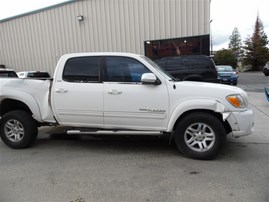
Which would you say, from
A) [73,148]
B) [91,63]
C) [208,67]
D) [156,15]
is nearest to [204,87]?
[91,63]

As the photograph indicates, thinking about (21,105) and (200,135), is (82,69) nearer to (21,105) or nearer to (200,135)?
(21,105)

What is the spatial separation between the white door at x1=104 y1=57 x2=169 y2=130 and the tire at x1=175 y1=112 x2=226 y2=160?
35cm

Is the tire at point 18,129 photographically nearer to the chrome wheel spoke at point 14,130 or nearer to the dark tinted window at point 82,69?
the chrome wheel spoke at point 14,130

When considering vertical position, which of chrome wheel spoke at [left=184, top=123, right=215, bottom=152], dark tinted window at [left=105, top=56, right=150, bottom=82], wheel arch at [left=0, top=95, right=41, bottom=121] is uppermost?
dark tinted window at [left=105, top=56, right=150, bottom=82]

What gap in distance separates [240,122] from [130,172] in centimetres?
192

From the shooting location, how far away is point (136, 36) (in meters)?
12.0

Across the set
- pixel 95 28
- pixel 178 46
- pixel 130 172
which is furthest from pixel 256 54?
pixel 130 172

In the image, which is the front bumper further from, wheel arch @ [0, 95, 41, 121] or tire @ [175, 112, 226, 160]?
wheel arch @ [0, 95, 41, 121]

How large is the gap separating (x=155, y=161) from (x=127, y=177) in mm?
695

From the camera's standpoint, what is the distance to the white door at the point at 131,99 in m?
3.78

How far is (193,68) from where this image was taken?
8.71 meters

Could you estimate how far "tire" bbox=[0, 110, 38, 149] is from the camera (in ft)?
14.3

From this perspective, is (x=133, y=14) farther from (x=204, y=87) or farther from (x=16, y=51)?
(x=204, y=87)

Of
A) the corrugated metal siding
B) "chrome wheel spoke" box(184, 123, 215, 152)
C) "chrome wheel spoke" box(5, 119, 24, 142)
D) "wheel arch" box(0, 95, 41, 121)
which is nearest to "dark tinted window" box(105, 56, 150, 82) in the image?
"chrome wheel spoke" box(184, 123, 215, 152)
